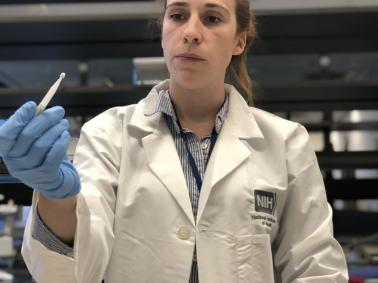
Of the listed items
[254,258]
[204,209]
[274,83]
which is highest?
[274,83]

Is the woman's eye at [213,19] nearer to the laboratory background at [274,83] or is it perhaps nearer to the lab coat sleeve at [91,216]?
the lab coat sleeve at [91,216]

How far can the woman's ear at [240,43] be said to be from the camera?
121 centimetres

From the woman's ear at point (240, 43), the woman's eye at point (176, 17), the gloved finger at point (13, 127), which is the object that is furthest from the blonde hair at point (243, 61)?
the gloved finger at point (13, 127)

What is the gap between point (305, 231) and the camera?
1.11m

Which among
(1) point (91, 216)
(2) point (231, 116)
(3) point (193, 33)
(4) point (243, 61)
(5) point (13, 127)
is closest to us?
(5) point (13, 127)

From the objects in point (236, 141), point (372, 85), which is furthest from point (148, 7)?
point (236, 141)

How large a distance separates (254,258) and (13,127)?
555mm

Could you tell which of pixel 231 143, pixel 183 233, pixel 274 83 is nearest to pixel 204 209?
pixel 183 233

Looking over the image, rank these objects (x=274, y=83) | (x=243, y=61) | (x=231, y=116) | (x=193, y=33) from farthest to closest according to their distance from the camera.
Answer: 1. (x=274, y=83)
2. (x=243, y=61)
3. (x=231, y=116)
4. (x=193, y=33)

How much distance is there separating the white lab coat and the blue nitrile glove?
16cm

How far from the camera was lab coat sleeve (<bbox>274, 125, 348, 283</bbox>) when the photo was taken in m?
1.08

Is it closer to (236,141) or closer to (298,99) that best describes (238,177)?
(236,141)

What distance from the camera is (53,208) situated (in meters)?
0.85

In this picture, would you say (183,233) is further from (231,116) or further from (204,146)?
(231,116)
